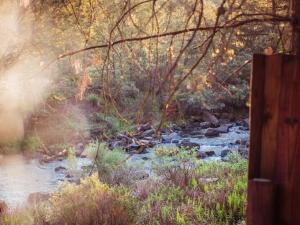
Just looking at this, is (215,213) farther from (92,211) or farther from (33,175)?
(33,175)

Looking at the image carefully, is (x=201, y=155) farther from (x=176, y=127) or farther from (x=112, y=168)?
(x=176, y=127)

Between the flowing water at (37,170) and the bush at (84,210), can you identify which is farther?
the flowing water at (37,170)

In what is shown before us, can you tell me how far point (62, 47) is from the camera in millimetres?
→ 7121

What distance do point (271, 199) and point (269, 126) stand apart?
22 cm

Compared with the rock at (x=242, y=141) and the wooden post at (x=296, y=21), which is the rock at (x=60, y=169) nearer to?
the rock at (x=242, y=141)

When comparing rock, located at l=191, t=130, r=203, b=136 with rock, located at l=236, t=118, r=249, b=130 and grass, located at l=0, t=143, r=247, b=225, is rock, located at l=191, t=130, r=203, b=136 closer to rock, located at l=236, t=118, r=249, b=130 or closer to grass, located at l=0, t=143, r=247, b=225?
rock, located at l=236, t=118, r=249, b=130

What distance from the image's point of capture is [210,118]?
48.2ft

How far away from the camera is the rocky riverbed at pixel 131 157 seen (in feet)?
28.9

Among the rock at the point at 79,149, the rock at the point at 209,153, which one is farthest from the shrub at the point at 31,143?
the rock at the point at 209,153

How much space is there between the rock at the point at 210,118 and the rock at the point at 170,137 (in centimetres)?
148

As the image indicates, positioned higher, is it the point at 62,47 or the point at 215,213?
the point at 62,47

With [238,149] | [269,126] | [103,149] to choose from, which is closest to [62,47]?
[103,149]

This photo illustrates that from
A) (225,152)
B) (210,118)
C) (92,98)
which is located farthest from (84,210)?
(210,118)

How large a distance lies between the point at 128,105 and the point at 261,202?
11315 millimetres
